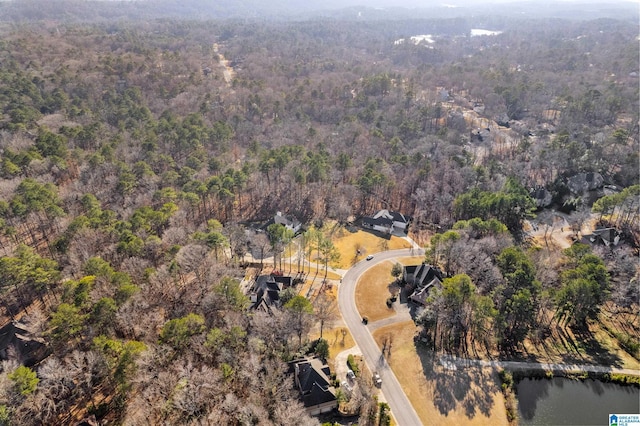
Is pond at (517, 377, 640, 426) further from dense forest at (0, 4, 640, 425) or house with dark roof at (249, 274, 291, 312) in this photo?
house with dark roof at (249, 274, 291, 312)

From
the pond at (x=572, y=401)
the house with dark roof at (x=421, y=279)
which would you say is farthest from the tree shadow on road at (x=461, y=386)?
the house with dark roof at (x=421, y=279)

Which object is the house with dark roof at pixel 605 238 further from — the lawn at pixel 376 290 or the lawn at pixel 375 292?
the lawn at pixel 375 292

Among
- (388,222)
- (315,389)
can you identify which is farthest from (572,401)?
(388,222)

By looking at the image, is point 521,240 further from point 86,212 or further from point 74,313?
point 86,212

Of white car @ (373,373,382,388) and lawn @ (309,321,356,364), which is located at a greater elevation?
white car @ (373,373,382,388)

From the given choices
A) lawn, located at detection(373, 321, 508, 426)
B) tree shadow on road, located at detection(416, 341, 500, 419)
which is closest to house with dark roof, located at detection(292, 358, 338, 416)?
lawn, located at detection(373, 321, 508, 426)

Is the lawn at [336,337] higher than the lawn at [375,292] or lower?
lower

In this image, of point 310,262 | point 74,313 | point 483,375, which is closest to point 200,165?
point 310,262
